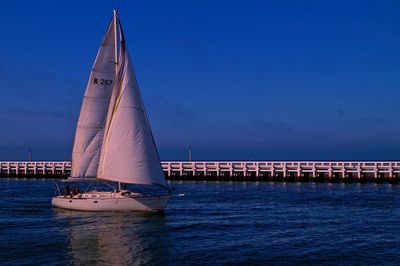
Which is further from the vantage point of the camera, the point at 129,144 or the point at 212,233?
the point at 129,144

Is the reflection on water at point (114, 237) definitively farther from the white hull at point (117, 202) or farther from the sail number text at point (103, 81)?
the sail number text at point (103, 81)

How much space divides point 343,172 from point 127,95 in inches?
1314

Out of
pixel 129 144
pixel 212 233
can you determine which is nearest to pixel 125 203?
pixel 129 144

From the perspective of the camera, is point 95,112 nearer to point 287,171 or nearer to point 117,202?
point 117,202

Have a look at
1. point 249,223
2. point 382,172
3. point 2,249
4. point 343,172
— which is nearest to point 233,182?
point 343,172

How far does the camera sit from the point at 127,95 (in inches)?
1208

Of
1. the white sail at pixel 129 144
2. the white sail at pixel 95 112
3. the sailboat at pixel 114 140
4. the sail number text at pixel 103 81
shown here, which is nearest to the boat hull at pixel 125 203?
the sailboat at pixel 114 140

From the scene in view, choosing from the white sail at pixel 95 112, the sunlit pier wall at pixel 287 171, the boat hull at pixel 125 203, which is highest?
the white sail at pixel 95 112

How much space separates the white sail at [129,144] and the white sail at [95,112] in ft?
6.43

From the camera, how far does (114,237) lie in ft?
76.4

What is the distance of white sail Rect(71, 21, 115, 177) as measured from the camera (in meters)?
32.5

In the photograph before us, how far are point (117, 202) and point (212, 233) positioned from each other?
8323 millimetres

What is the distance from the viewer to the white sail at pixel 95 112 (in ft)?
107

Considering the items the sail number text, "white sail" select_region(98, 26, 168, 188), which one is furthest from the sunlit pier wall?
the sail number text
